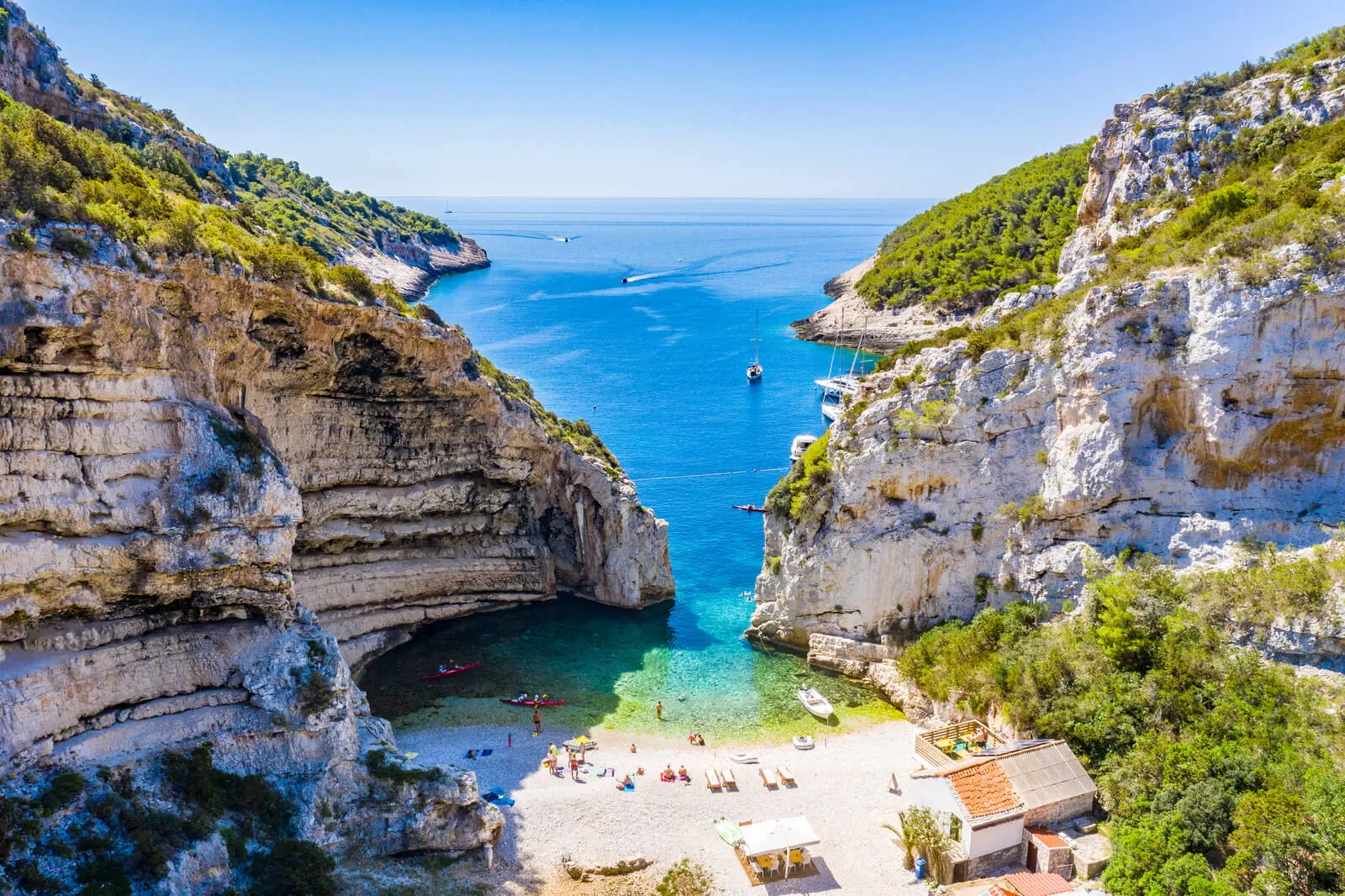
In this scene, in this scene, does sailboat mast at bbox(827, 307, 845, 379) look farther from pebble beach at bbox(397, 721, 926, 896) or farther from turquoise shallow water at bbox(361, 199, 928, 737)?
pebble beach at bbox(397, 721, 926, 896)

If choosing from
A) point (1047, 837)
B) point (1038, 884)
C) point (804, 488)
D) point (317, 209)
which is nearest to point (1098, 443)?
Result: point (804, 488)

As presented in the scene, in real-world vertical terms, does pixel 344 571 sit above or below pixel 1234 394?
below

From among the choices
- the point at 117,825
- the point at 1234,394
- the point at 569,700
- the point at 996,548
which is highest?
the point at 1234,394

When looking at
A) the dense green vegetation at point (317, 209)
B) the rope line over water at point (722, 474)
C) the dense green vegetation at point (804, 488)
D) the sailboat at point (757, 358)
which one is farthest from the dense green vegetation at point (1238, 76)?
the dense green vegetation at point (317, 209)

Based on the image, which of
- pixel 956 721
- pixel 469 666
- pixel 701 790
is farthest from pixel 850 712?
pixel 469 666

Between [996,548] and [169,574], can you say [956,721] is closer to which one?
[996,548]

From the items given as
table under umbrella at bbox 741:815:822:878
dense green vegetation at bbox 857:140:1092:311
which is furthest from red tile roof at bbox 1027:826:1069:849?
dense green vegetation at bbox 857:140:1092:311

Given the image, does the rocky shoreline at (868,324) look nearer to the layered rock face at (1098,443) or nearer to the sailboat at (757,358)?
the sailboat at (757,358)

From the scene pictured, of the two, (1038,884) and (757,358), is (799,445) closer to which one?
(757,358)
